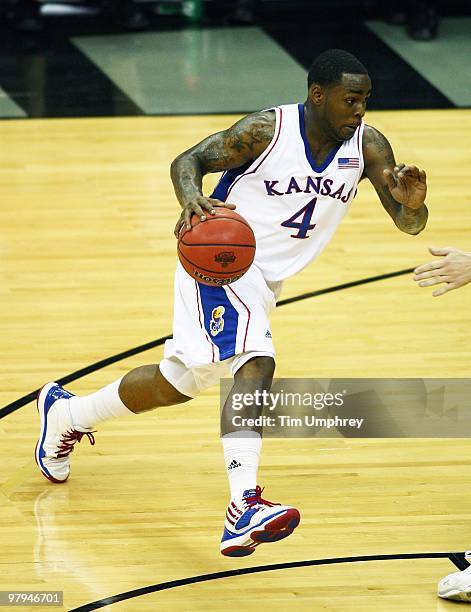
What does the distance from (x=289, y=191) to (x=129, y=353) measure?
6.89 feet

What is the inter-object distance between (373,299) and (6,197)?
2.90 m

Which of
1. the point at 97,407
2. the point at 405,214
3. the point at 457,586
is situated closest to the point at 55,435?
the point at 97,407

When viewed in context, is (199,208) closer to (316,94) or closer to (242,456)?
(316,94)

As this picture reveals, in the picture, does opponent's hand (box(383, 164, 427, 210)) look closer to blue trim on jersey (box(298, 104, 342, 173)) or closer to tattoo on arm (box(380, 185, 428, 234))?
tattoo on arm (box(380, 185, 428, 234))

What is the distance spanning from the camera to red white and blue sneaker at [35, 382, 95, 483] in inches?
222

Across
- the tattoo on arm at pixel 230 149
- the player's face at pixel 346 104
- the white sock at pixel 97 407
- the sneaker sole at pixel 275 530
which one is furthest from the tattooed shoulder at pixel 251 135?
the sneaker sole at pixel 275 530

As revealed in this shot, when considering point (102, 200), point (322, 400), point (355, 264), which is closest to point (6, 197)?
point (102, 200)

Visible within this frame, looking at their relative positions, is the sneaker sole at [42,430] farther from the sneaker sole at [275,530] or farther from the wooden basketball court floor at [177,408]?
the sneaker sole at [275,530]

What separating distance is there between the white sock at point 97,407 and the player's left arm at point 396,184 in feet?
4.29

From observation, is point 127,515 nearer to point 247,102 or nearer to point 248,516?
point 248,516

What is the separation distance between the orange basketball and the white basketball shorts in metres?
0.15

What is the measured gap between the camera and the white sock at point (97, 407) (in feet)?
18.0

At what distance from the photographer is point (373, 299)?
7.82 metres

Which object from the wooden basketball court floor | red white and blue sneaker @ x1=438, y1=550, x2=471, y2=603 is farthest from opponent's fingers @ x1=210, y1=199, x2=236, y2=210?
red white and blue sneaker @ x1=438, y1=550, x2=471, y2=603
